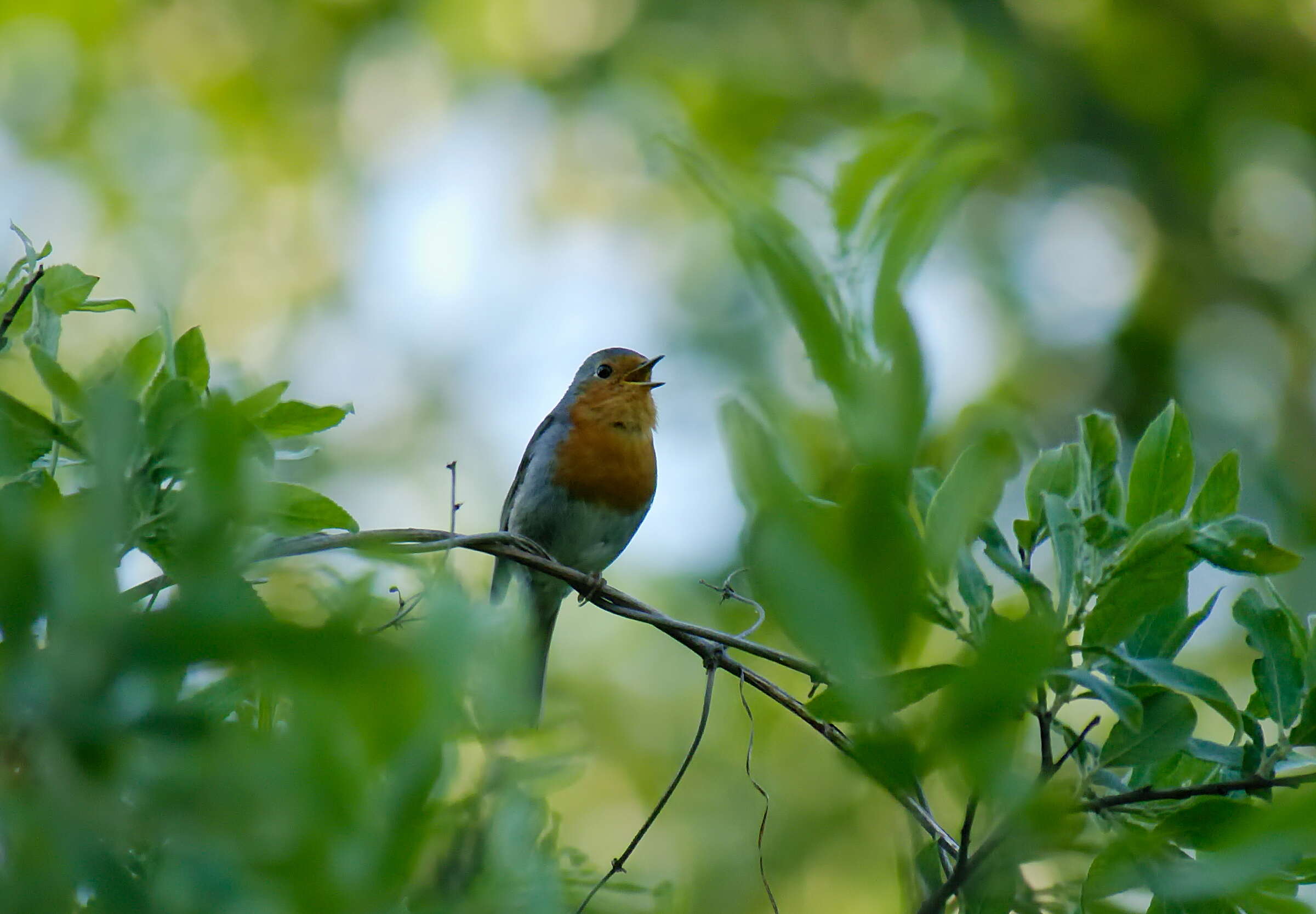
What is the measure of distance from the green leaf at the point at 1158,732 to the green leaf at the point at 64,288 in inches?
61.4

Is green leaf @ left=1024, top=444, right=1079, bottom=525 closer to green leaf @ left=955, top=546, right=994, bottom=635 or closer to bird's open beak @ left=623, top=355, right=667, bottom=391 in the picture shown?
green leaf @ left=955, top=546, right=994, bottom=635

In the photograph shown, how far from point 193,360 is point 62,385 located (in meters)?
0.34

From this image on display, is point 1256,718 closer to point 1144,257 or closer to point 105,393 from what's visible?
point 105,393

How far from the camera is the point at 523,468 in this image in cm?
568

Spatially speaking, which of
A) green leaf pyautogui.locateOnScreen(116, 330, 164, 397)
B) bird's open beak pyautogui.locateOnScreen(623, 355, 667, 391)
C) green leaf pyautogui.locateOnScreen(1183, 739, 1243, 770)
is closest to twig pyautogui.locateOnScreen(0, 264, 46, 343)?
green leaf pyautogui.locateOnScreen(116, 330, 164, 397)

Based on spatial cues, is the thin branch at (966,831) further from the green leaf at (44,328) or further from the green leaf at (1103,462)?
the green leaf at (44,328)

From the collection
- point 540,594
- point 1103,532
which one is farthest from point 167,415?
point 540,594

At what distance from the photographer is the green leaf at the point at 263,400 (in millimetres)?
1515

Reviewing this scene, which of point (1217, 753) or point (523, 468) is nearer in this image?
point (1217, 753)

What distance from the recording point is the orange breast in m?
5.25

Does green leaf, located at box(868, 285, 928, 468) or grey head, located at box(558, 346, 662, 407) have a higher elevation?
green leaf, located at box(868, 285, 928, 468)

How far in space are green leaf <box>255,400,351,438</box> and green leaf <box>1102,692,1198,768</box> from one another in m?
1.14

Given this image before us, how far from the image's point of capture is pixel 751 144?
9828 mm

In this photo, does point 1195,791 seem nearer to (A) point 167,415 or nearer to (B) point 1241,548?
(B) point 1241,548
